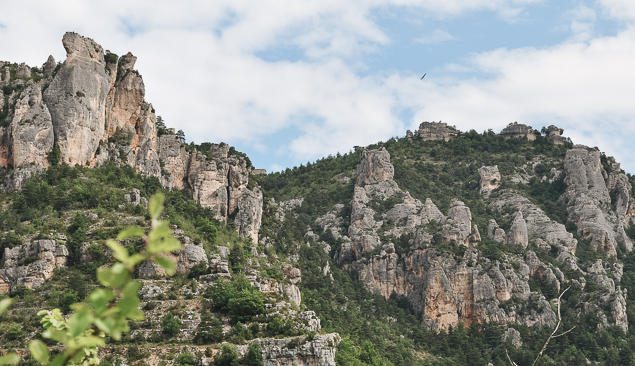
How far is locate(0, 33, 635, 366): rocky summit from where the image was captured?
51.7 metres

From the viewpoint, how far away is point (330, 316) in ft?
250

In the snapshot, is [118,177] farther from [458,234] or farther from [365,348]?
[458,234]

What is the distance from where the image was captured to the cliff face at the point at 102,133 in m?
64.6

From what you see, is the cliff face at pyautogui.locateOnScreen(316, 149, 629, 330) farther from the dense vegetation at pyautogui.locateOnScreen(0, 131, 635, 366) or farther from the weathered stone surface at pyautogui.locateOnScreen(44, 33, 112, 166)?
the weathered stone surface at pyautogui.locateOnScreen(44, 33, 112, 166)

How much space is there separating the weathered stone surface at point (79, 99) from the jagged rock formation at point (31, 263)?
14.0 m

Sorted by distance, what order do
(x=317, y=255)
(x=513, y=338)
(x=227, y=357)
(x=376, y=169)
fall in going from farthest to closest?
(x=376, y=169)
(x=317, y=255)
(x=513, y=338)
(x=227, y=357)

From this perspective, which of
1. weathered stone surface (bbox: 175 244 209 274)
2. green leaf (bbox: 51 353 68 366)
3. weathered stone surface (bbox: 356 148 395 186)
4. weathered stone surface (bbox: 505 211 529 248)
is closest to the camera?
green leaf (bbox: 51 353 68 366)

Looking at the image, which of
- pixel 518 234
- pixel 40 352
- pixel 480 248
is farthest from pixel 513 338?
pixel 40 352

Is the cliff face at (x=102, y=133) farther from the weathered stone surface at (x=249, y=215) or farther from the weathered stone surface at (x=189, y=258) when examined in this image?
the weathered stone surface at (x=189, y=258)

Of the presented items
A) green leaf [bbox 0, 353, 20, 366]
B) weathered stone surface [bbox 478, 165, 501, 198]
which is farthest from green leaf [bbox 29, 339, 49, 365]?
weathered stone surface [bbox 478, 165, 501, 198]

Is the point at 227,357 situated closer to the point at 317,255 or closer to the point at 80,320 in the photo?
the point at 80,320

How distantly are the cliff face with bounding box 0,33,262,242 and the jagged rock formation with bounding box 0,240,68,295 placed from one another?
10285 mm

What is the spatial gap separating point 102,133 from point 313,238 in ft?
132

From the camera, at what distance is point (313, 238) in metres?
103
